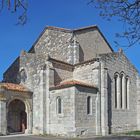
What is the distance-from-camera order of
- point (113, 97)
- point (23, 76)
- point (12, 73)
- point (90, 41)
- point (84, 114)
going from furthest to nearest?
point (12, 73)
point (90, 41)
point (23, 76)
point (113, 97)
point (84, 114)

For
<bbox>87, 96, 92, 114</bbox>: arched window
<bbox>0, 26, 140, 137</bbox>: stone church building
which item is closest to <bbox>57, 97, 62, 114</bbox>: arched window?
<bbox>0, 26, 140, 137</bbox>: stone church building

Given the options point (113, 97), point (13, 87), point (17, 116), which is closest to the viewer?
point (13, 87)

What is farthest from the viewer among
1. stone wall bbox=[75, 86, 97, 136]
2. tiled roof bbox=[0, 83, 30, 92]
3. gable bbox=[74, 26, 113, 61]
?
gable bbox=[74, 26, 113, 61]

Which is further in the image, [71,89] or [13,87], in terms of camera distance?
[13,87]

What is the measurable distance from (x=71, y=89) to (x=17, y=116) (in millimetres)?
8987

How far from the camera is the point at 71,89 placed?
92.0 feet

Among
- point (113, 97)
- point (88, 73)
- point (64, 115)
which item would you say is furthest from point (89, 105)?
point (113, 97)

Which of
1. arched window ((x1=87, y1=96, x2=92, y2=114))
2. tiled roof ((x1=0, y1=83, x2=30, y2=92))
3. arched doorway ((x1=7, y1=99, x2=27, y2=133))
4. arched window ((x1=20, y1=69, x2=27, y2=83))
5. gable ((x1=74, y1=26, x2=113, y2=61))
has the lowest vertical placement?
arched doorway ((x1=7, y1=99, x2=27, y2=133))

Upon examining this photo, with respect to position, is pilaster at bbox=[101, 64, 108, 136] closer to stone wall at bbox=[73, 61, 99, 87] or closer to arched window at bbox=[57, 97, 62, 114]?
stone wall at bbox=[73, 61, 99, 87]

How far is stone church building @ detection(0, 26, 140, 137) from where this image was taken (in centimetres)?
2883

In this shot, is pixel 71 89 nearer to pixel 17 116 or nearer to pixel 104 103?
pixel 104 103

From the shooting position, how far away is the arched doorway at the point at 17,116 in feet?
111

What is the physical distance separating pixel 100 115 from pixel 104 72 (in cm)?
400

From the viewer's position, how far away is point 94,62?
3141 cm
